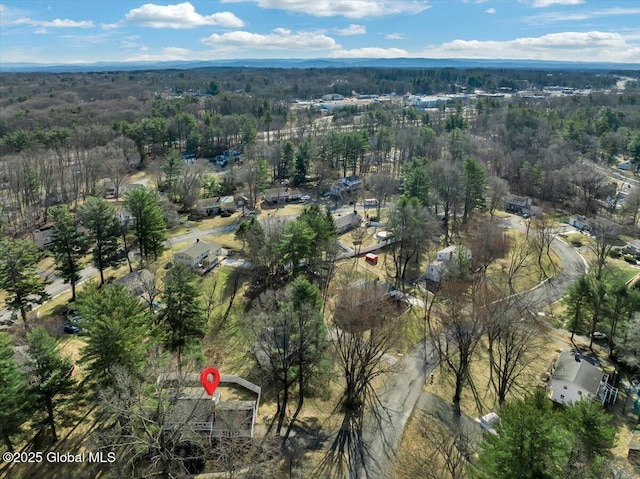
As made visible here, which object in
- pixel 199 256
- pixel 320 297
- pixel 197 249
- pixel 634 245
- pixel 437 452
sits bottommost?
pixel 437 452

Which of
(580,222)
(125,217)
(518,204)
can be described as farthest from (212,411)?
(518,204)

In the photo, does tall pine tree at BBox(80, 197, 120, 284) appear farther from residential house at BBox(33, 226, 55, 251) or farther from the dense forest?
residential house at BBox(33, 226, 55, 251)

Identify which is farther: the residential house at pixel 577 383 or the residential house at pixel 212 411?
the residential house at pixel 577 383

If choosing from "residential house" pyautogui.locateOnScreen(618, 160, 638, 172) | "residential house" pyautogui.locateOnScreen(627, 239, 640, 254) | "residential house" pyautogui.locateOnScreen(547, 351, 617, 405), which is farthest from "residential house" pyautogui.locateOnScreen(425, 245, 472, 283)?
"residential house" pyautogui.locateOnScreen(618, 160, 638, 172)

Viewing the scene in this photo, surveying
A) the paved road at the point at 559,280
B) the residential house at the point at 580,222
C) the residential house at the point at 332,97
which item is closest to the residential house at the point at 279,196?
the paved road at the point at 559,280

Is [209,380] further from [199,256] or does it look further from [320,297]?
[199,256]

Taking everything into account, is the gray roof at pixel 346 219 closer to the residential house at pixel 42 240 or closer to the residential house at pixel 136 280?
the residential house at pixel 136 280
